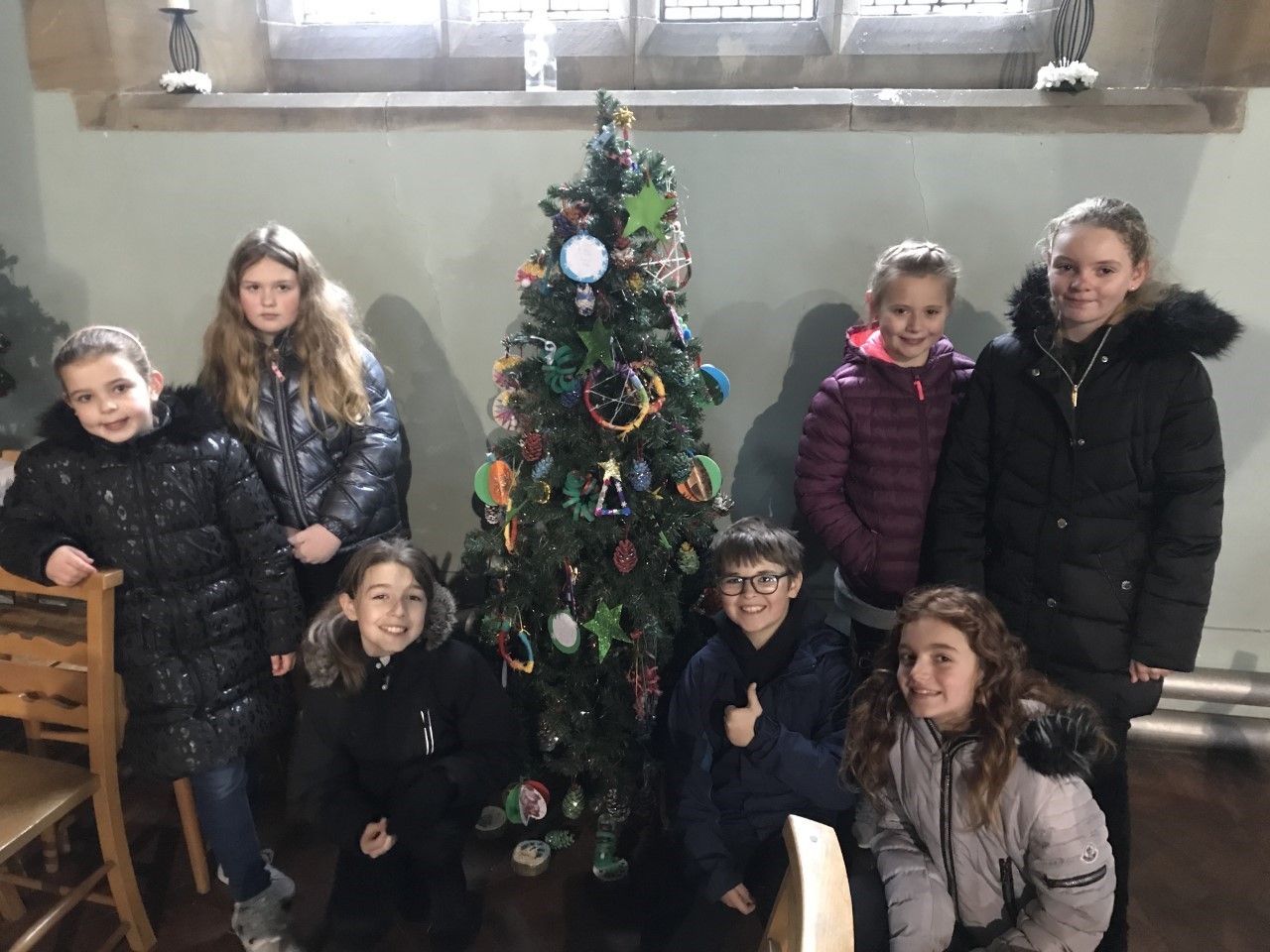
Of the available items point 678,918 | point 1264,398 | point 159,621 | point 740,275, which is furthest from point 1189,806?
point 159,621

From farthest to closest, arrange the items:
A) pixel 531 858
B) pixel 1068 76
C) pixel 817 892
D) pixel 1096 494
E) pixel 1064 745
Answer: pixel 1068 76 < pixel 531 858 < pixel 1096 494 < pixel 1064 745 < pixel 817 892

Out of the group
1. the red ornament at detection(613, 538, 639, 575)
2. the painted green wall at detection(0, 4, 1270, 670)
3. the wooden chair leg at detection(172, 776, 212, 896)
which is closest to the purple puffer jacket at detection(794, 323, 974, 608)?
the red ornament at detection(613, 538, 639, 575)

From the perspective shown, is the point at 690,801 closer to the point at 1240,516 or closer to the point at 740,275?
the point at 740,275

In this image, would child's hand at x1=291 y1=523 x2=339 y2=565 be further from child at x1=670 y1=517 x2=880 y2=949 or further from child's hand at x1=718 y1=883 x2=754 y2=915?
child's hand at x1=718 y1=883 x2=754 y2=915

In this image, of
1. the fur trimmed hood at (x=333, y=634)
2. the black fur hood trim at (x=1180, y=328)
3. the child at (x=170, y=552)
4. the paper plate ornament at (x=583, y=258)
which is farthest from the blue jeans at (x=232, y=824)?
the black fur hood trim at (x=1180, y=328)

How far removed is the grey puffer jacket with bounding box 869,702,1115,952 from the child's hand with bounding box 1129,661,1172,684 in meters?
0.40

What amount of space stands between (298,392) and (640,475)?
909 millimetres

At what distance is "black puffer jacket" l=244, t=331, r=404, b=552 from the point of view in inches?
84.3

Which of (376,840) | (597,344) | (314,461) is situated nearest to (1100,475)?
(597,344)

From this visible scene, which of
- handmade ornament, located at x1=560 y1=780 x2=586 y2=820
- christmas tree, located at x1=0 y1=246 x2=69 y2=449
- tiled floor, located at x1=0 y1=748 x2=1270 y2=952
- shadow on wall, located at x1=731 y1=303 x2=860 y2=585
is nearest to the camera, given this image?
tiled floor, located at x1=0 y1=748 x2=1270 y2=952

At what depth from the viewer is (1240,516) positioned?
2666 mm

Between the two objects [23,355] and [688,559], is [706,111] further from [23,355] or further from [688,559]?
[23,355]

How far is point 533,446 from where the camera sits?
6.66 ft

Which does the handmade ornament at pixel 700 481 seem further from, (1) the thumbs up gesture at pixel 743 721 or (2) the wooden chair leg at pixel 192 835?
(2) the wooden chair leg at pixel 192 835
